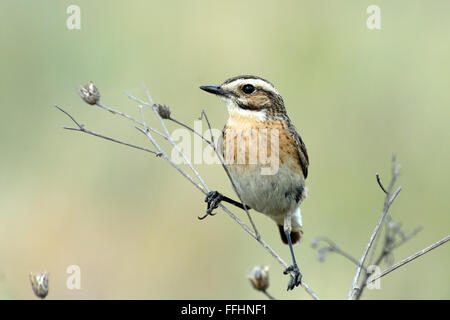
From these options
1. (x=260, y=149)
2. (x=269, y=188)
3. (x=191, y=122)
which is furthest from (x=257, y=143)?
(x=191, y=122)

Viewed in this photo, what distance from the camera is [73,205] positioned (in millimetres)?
8102

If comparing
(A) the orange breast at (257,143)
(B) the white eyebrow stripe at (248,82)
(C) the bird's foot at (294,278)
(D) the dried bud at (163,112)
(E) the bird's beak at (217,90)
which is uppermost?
(B) the white eyebrow stripe at (248,82)

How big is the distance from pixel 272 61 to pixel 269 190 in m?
4.05

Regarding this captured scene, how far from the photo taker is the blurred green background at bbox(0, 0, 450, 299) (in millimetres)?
7465

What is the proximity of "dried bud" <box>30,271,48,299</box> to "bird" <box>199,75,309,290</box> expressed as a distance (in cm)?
218

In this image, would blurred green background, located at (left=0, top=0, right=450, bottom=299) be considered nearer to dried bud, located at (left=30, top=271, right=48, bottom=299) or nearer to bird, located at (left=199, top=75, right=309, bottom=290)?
bird, located at (left=199, top=75, right=309, bottom=290)

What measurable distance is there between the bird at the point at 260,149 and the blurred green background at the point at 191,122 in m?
1.72

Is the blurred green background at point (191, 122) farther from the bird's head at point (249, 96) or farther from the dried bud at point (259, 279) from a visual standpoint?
the dried bud at point (259, 279)

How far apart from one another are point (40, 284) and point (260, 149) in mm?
2415

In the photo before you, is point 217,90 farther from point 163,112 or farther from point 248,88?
point 163,112

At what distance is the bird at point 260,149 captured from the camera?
18.0 feet

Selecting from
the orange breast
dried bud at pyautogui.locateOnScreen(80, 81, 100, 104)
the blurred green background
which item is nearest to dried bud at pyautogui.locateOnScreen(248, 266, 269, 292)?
dried bud at pyautogui.locateOnScreen(80, 81, 100, 104)

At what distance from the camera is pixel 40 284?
146 inches

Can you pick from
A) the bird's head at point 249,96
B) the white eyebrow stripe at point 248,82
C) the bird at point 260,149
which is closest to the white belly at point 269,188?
the bird at point 260,149
